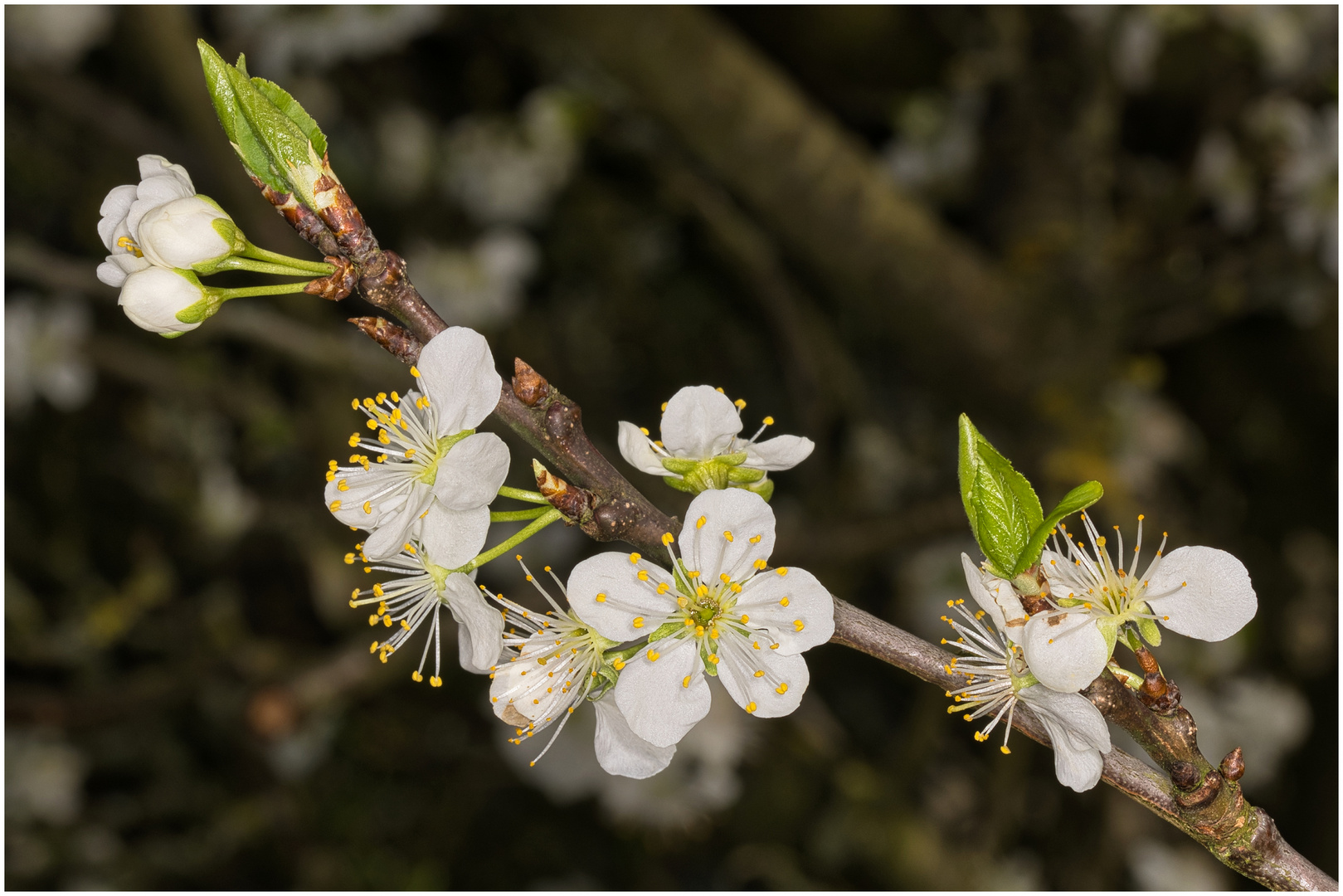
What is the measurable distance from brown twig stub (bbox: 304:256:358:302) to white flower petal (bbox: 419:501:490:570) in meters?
0.16

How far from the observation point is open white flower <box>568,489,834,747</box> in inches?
25.3

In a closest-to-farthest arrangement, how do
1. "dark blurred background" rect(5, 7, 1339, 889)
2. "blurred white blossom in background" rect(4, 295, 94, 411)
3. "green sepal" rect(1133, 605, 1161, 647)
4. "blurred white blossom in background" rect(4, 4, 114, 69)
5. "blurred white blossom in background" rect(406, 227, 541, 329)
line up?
"green sepal" rect(1133, 605, 1161, 647), "dark blurred background" rect(5, 7, 1339, 889), "blurred white blossom in background" rect(4, 4, 114, 69), "blurred white blossom in background" rect(4, 295, 94, 411), "blurred white blossom in background" rect(406, 227, 541, 329)

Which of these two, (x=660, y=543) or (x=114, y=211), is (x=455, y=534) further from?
(x=114, y=211)

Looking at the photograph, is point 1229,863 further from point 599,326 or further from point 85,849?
point 85,849

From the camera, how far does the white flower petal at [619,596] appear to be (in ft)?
2.14

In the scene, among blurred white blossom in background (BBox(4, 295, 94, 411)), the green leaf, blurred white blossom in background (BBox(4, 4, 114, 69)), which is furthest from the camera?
blurred white blossom in background (BBox(4, 295, 94, 411))

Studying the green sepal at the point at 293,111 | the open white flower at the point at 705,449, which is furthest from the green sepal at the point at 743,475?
the green sepal at the point at 293,111

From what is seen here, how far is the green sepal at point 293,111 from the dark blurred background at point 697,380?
1123 millimetres

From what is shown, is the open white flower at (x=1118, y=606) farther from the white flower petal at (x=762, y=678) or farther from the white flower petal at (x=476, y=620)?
the white flower petal at (x=476, y=620)

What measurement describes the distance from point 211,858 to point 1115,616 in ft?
8.61

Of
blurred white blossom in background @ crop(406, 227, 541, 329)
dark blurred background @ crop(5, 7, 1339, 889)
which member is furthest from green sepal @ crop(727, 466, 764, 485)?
blurred white blossom in background @ crop(406, 227, 541, 329)

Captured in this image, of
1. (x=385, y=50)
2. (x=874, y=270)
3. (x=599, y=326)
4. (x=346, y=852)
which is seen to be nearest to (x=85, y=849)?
(x=346, y=852)

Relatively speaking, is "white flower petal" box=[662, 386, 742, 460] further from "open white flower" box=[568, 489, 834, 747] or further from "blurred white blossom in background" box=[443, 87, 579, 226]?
"blurred white blossom in background" box=[443, 87, 579, 226]

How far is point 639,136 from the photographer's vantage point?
2492mm
